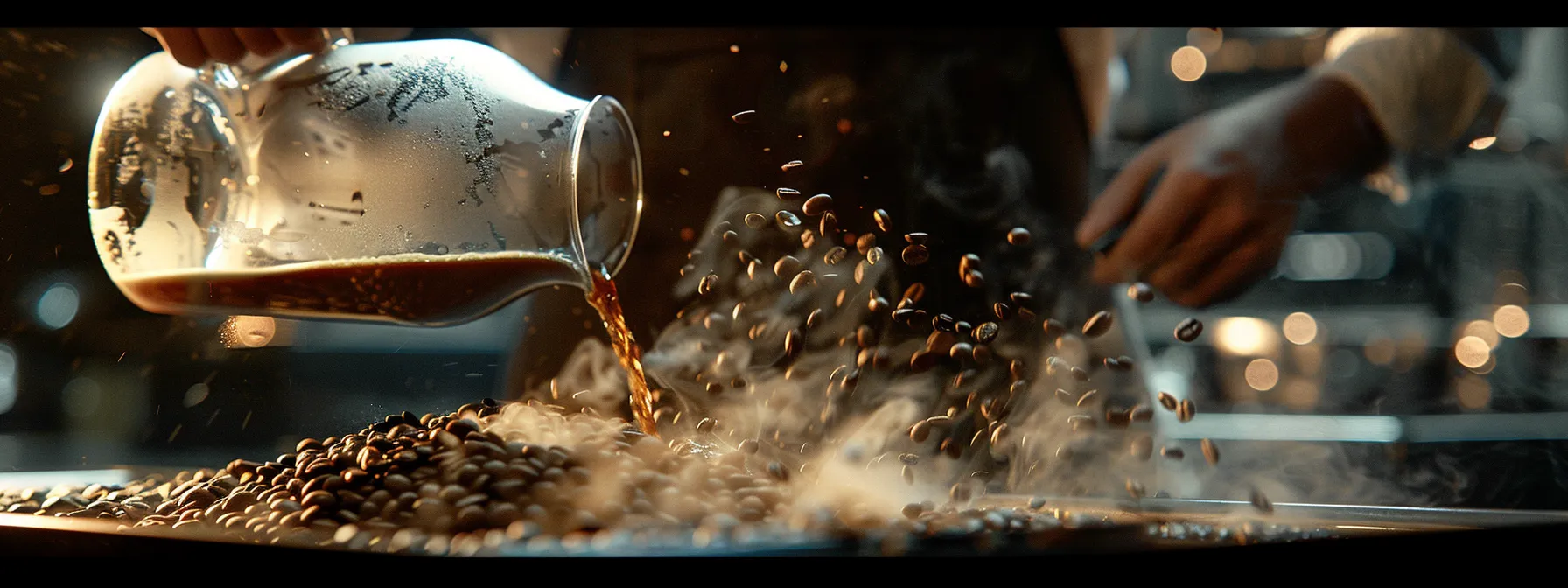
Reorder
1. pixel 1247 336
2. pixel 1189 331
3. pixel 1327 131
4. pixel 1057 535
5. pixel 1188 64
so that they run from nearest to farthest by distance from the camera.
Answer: pixel 1057 535 < pixel 1189 331 < pixel 1327 131 < pixel 1188 64 < pixel 1247 336

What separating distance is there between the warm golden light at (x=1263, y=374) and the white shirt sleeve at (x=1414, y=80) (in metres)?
1.05

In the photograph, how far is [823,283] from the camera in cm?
83

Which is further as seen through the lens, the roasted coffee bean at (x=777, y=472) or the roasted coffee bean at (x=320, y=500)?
the roasted coffee bean at (x=777, y=472)

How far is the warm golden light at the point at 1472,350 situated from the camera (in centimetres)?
158

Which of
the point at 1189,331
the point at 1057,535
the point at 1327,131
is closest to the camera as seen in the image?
the point at 1057,535

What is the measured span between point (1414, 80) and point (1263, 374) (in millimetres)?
1202

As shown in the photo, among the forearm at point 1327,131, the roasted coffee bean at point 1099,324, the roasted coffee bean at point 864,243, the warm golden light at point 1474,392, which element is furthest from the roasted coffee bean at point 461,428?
the warm golden light at point 1474,392

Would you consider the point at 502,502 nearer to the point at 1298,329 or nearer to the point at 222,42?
the point at 222,42

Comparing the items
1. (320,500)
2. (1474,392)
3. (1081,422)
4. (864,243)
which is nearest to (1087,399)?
(1081,422)

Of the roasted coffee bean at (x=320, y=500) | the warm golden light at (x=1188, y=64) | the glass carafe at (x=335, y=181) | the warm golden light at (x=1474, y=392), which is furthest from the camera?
the warm golden light at (x=1474, y=392)

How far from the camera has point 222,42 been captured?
1.83 feet

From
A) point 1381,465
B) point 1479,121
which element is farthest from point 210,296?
point 1381,465

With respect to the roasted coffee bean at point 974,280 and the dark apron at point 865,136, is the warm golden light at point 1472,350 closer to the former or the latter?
the dark apron at point 865,136

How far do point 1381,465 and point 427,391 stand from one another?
113cm
